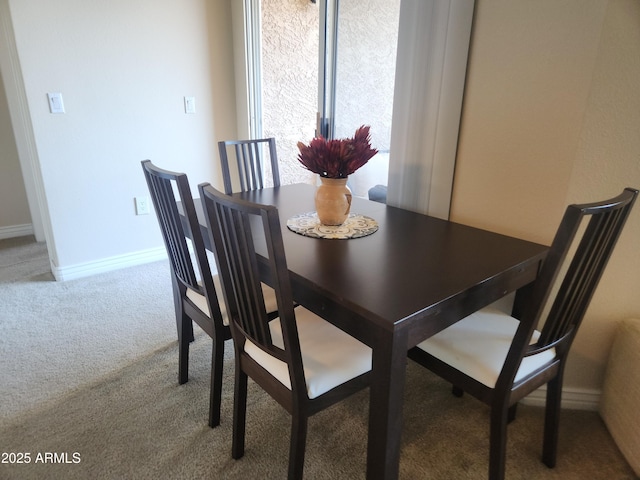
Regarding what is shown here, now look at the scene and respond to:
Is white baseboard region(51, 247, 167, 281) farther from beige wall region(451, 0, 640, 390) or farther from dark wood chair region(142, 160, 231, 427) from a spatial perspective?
beige wall region(451, 0, 640, 390)

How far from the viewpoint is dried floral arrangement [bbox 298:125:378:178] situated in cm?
A: 140

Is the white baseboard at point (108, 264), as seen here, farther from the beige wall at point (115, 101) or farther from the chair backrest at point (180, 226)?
the chair backrest at point (180, 226)

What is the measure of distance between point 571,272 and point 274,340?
2.92 ft

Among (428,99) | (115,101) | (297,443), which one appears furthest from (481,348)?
(115,101)

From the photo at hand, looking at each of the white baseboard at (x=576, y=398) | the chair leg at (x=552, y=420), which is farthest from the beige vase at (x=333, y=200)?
the white baseboard at (x=576, y=398)

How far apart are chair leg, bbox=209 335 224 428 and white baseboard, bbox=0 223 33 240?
3131 mm

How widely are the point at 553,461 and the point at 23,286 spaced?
123 inches

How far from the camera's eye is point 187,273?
Answer: 155 centimetres

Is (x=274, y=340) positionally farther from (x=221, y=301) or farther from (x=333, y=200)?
(x=333, y=200)

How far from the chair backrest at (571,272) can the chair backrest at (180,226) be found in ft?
3.26

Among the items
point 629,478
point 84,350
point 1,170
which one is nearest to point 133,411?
point 84,350

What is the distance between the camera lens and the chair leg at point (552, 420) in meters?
1.32

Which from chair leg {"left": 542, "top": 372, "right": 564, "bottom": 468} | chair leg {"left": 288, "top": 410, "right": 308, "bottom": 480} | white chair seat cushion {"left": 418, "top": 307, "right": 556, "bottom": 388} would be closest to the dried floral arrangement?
white chair seat cushion {"left": 418, "top": 307, "right": 556, "bottom": 388}

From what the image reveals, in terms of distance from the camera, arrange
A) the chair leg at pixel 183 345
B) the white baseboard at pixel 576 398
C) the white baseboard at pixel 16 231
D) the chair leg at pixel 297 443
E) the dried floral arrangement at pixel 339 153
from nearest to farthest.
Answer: the chair leg at pixel 297 443, the dried floral arrangement at pixel 339 153, the white baseboard at pixel 576 398, the chair leg at pixel 183 345, the white baseboard at pixel 16 231
